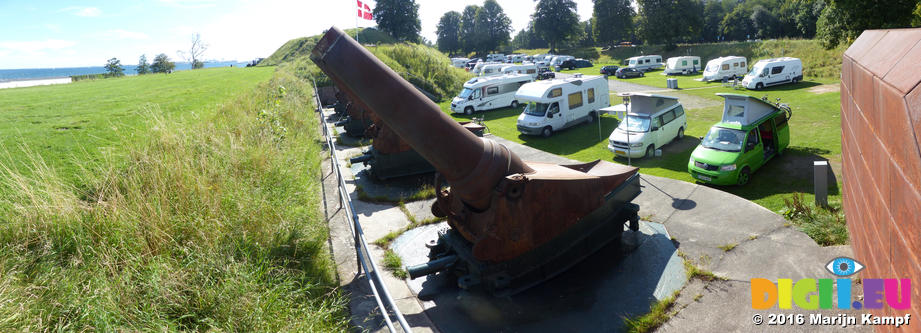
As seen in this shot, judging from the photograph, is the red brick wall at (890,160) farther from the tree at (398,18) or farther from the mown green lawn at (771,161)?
the tree at (398,18)

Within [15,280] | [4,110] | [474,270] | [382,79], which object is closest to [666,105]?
[474,270]

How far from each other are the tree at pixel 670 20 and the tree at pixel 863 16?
34.9 metres

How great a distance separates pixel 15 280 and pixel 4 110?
1652 centimetres

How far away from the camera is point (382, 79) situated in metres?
→ 5.32

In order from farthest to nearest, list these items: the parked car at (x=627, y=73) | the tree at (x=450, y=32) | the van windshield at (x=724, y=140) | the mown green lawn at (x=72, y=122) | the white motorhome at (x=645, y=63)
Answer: the tree at (x=450, y=32)
the white motorhome at (x=645, y=63)
the parked car at (x=627, y=73)
the van windshield at (x=724, y=140)
the mown green lawn at (x=72, y=122)

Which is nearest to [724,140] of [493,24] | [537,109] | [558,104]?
[558,104]

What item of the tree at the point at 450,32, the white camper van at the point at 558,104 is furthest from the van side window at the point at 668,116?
the tree at the point at 450,32

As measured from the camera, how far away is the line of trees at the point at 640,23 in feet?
195

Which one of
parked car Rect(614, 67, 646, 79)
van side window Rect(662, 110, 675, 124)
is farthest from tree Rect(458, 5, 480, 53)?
van side window Rect(662, 110, 675, 124)

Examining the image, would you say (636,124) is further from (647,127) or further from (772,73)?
(772,73)

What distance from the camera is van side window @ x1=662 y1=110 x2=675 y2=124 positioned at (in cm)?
1595

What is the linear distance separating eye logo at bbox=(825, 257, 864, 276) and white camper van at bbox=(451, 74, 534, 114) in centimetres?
2184

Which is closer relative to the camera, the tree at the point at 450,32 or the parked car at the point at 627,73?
the parked car at the point at 627,73

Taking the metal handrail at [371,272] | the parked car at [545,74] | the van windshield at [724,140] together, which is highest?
the parked car at [545,74]
